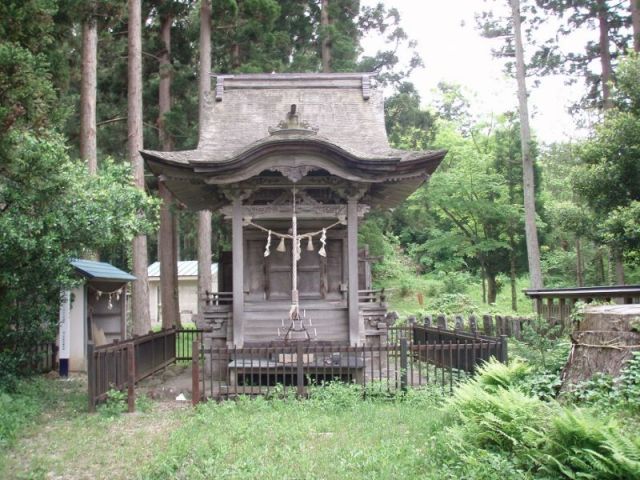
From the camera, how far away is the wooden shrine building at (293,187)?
39.7 ft

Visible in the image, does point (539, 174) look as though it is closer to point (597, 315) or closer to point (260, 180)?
point (260, 180)

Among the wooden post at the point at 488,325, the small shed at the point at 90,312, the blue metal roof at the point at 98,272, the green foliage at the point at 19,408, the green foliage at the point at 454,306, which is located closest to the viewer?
the green foliage at the point at 19,408

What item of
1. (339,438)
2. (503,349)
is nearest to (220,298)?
(503,349)

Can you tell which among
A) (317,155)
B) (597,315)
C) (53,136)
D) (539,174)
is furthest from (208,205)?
(539,174)

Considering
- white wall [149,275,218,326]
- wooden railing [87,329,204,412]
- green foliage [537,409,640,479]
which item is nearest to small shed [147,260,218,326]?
white wall [149,275,218,326]

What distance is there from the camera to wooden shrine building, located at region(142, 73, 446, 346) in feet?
39.7

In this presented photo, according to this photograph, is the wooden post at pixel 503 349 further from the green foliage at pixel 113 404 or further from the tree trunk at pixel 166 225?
the tree trunk at pixel 166 225

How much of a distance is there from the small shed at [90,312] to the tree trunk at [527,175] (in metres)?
13.7

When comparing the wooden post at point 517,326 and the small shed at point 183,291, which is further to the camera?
the small shed at point 183,291

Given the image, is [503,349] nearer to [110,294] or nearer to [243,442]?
[243,442]

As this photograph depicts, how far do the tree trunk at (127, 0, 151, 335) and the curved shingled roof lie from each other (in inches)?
118

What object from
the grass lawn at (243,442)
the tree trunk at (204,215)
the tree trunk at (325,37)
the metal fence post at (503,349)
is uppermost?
the tree trunk at (325,37)

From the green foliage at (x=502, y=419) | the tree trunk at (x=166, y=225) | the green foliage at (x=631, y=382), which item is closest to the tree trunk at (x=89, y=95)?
the tree trunk at (x=166, y=225)

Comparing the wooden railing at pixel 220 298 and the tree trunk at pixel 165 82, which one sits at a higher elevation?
the tree trunk at pixel 165 82
